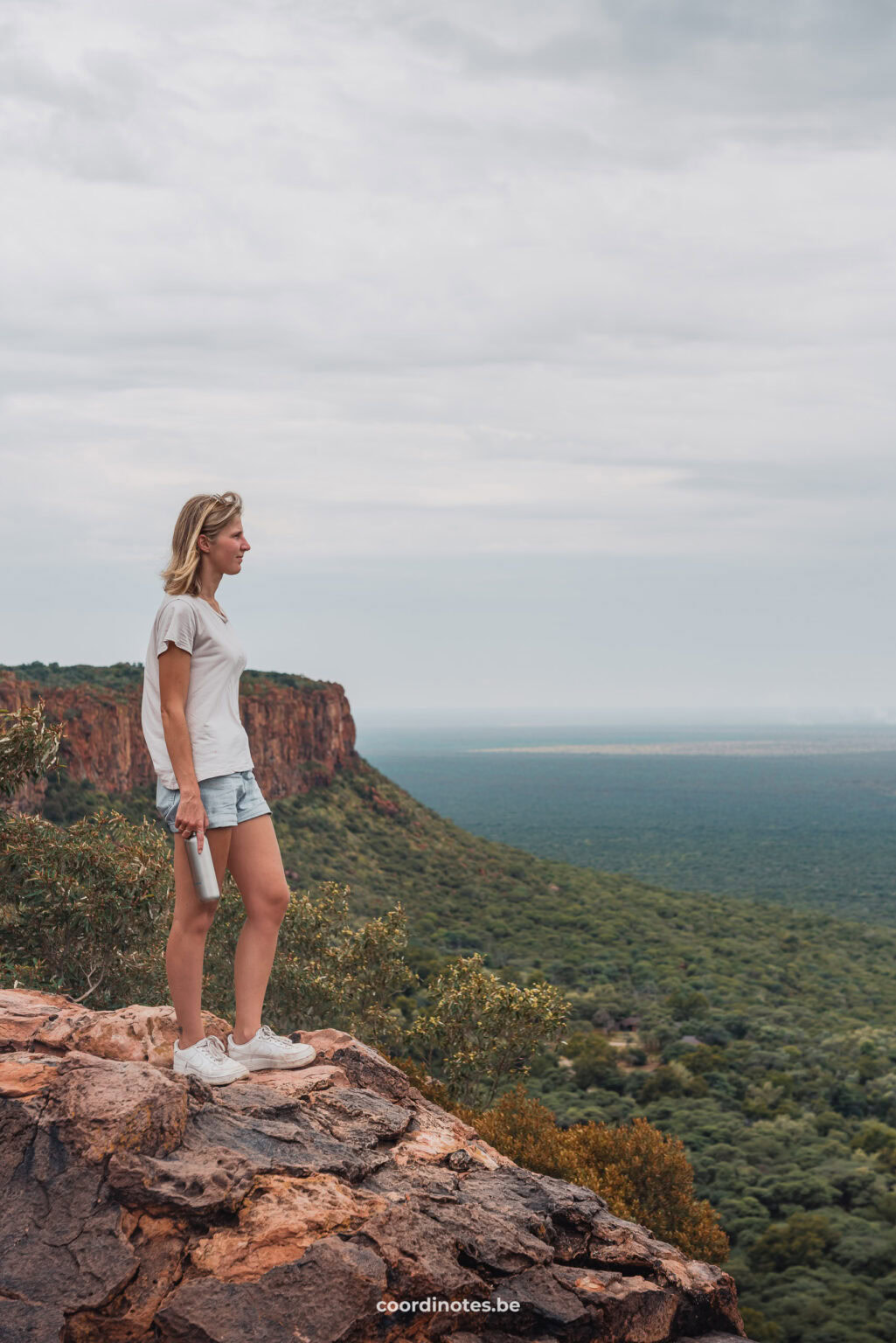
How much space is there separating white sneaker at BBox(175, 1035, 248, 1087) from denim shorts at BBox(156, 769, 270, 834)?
127 centimetres

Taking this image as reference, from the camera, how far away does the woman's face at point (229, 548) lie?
5.80 m

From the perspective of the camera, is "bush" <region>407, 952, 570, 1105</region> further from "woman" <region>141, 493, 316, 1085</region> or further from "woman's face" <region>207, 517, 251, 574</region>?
"woman's face" <region>207, 517, 251, 574</region>

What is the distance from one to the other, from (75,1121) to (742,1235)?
118 feet

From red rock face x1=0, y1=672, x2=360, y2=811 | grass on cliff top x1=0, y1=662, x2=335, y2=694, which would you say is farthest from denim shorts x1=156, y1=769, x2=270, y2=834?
grass on cliff top x1=0, y1=662, x2=335, y2=694

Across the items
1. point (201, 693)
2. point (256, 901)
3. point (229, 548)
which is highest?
point (229, 548)

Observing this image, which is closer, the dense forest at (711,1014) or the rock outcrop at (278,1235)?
the rock outcrop at (278,1235)

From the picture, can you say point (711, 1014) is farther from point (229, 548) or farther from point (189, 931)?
point (229, 548)

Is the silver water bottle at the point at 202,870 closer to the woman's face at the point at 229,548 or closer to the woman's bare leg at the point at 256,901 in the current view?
the woman's bare leg at the point at 256,901

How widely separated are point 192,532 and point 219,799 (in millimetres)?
1445

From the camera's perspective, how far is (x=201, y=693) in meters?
5.69

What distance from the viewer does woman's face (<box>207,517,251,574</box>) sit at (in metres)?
5.80

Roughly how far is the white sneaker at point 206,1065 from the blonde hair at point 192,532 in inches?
100

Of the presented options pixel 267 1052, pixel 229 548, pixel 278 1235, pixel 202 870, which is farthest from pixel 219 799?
pixel 278 1235

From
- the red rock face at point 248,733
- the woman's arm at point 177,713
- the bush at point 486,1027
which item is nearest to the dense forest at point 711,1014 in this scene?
the red rock face at point 248,733
